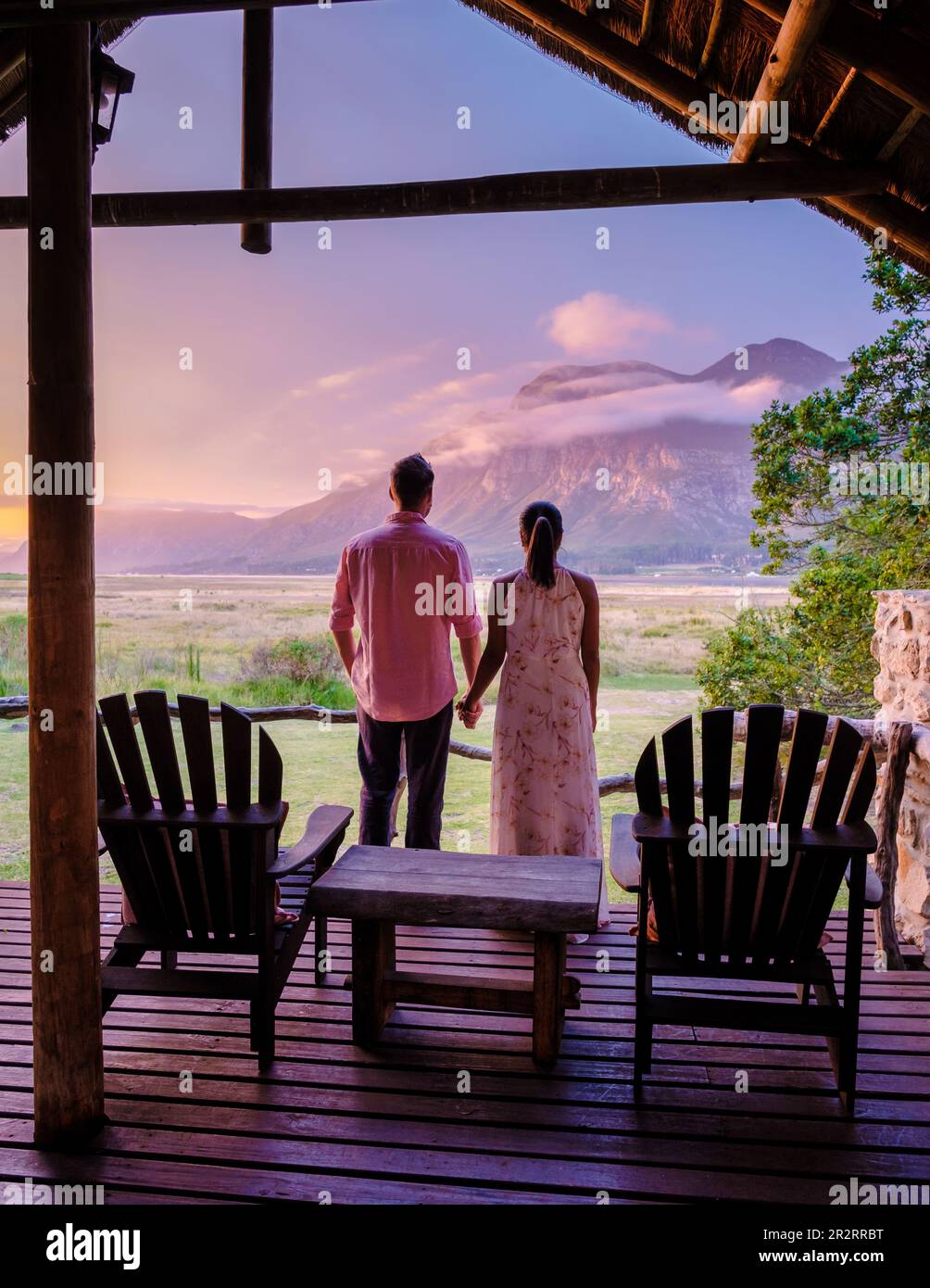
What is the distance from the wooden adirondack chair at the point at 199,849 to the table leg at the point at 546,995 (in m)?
0.66

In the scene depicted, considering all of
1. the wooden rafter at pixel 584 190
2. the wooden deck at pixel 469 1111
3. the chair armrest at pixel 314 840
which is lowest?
the wooden deck at pixel 469 1111

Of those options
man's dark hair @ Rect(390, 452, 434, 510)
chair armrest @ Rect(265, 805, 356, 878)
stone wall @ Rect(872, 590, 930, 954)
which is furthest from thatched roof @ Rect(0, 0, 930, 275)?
chair armrest @ Rect(265, 805, 356, 878)

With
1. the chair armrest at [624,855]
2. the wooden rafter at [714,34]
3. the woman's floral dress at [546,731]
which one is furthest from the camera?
the wooden rafter at [714,34]

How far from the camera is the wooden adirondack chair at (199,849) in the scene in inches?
98.2


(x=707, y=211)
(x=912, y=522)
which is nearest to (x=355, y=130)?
(x=707, y=211)

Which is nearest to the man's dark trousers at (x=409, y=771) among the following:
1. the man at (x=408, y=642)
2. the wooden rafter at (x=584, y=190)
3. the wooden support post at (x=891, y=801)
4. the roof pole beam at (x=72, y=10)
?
the man at (x=408, y=642)

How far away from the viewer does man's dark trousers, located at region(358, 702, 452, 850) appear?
344 centimetres

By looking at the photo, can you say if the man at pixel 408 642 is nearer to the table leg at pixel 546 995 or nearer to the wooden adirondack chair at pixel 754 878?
the table leg at pixel 546 995

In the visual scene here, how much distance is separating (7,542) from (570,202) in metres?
28.2

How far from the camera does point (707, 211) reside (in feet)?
91.1

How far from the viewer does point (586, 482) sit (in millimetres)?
24828

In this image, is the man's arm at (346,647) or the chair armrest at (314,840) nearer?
the chair armrest at (314,840)
